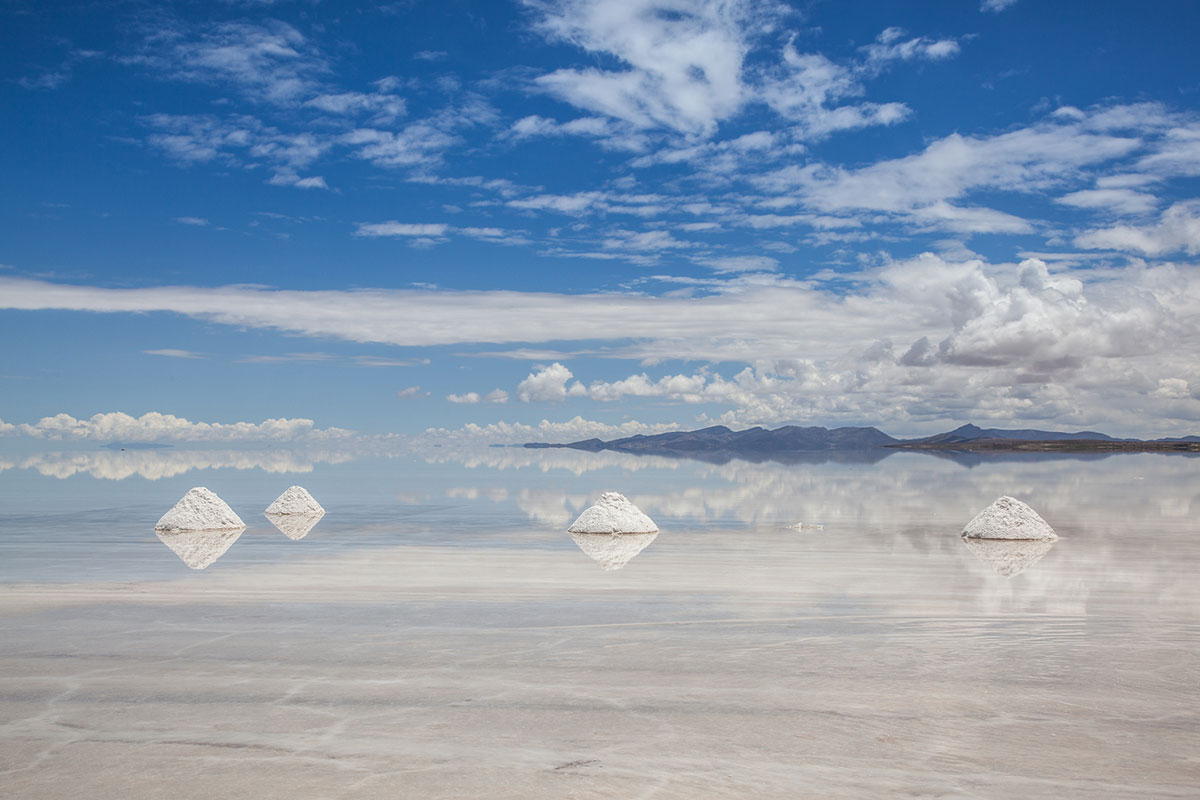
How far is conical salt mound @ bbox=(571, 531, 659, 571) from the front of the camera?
53.7 feet

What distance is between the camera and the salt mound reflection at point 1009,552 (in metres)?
15.6

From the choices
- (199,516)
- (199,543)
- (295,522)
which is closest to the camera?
(199,543)

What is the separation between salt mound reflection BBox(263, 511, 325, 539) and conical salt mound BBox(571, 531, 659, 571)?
7.01 metres

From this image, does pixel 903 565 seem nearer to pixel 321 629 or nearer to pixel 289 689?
pixel 321 629

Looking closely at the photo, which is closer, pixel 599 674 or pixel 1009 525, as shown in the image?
pixel 599 674

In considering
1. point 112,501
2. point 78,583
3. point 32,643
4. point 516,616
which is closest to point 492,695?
point 516,616

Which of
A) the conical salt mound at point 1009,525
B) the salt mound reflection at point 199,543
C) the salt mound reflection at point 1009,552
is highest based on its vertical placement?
the salt mound reflection at point 199,543

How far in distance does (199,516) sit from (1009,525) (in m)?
19.8

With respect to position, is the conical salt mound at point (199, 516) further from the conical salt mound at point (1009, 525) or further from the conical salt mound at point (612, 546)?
the conical salt mound at point (1009, 525)

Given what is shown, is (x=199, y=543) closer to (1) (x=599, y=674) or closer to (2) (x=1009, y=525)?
(1) (x=599, y=674)

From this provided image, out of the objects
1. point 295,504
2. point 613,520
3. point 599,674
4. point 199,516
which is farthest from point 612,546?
point 295,504

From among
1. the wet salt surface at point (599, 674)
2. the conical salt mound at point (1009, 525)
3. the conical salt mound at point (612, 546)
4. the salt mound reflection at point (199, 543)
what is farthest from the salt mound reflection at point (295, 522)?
the conical salt mound at point (1009, 525)

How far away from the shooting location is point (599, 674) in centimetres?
834

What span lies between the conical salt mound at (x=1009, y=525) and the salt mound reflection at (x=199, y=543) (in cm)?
1682
